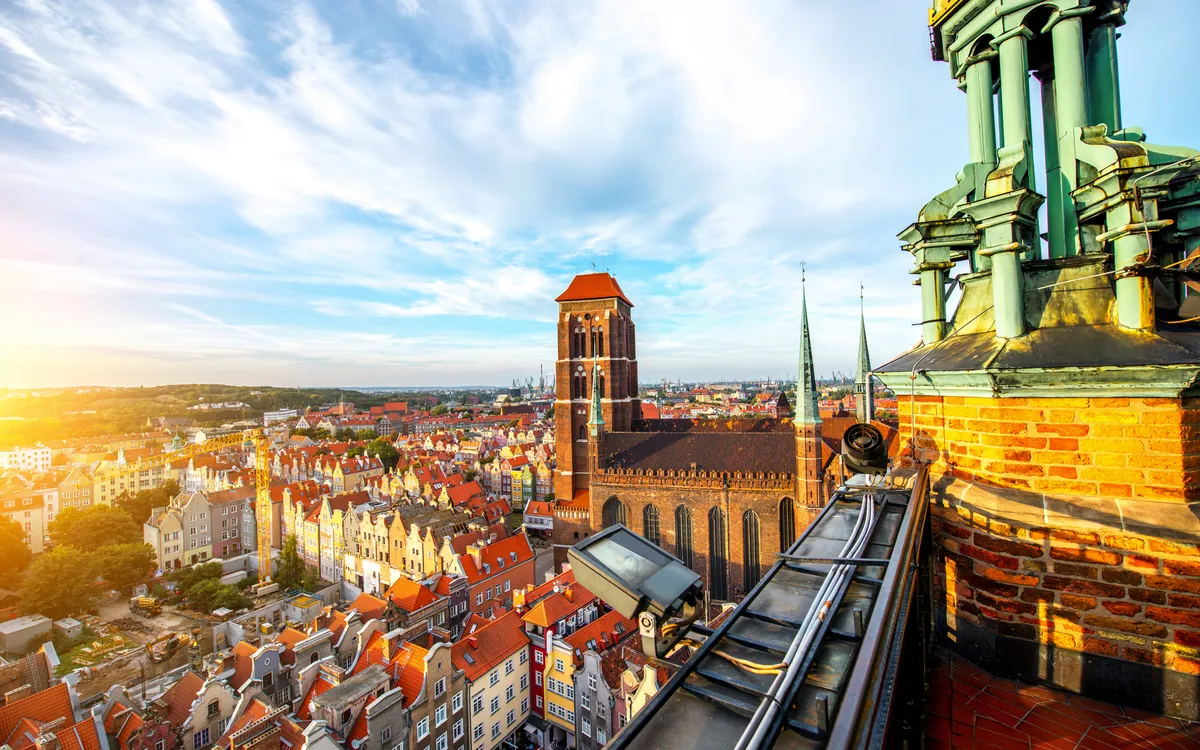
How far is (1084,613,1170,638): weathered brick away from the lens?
2525 mm

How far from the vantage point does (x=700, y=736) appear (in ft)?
4.91

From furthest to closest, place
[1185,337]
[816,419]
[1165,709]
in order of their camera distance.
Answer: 1. [816,419]
2. [1185,337]
3. [1165,709]

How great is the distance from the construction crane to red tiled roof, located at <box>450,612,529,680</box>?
827 inches

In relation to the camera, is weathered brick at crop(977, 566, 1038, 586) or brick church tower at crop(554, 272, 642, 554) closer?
weathered brick at crop(977, 566, 1038, 586)

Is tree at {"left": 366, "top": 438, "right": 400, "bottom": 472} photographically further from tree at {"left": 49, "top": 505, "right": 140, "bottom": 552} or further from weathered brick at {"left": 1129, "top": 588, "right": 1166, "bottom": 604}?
weathered brick at {"left": 1129, "top": 588, "right": 1166, "bottom": 604}

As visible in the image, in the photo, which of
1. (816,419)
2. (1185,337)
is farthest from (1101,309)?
(816,419)

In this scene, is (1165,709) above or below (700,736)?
below

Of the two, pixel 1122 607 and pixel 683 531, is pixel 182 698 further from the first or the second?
pixel 1122 607

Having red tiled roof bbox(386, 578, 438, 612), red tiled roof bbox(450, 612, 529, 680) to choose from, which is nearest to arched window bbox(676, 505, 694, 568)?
red tiled roof bbox(450, 612, 529, 680)

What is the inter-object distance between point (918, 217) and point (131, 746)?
72.3 feet

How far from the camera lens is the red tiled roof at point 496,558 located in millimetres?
26750

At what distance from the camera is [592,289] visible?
1286 inches

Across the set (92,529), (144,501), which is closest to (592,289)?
(92,529)

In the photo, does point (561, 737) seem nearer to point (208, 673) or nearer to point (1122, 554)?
point (208, 673)
